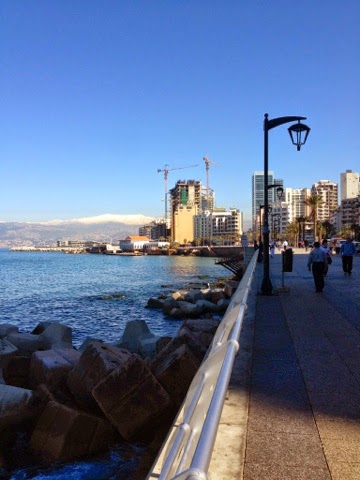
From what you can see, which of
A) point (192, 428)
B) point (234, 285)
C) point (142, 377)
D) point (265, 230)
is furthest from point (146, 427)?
point (234, 285)

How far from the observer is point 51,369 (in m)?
8.14

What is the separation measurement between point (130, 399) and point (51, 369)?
238cm

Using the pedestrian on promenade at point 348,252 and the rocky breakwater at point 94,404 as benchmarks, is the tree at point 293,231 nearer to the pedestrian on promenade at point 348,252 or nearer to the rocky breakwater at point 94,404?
the pedestrian on promenade at point 348,252

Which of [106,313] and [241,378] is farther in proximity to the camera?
[106,313]

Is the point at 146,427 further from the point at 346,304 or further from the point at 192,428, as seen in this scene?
the point at 346,304

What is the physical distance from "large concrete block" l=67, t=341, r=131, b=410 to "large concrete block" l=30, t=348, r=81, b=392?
59 cm

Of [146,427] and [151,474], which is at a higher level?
[151,474]

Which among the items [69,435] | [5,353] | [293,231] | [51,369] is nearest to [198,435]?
[69,435]

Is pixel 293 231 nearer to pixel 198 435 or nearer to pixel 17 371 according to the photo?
pixel 17 371

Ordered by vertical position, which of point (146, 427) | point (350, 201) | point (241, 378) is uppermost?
point (350, 201)

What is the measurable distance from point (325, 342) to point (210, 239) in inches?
7442

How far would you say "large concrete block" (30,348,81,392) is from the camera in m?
8.02

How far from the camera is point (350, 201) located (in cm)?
16400

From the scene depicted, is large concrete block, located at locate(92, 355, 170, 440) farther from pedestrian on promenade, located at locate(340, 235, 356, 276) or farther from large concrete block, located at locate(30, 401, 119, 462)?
pedestrian on promenade, located at locate(340, 235, 356, 276)
